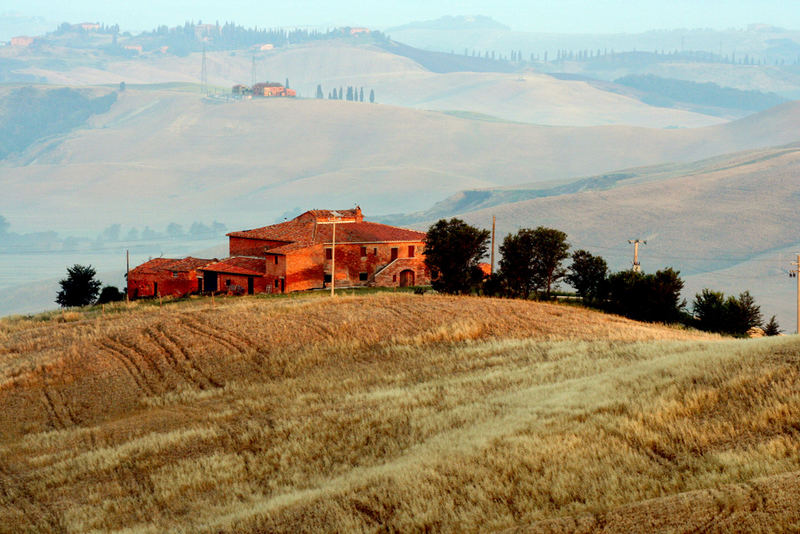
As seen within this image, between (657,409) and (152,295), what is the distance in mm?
66224

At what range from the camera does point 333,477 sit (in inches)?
781

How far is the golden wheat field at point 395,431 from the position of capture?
1599 cm

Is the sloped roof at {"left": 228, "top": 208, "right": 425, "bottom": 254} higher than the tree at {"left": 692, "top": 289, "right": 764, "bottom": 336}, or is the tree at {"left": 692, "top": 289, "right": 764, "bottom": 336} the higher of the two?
the sloped roof at {"left": 228, "top": 208, "right": 425, "bottom": 254}

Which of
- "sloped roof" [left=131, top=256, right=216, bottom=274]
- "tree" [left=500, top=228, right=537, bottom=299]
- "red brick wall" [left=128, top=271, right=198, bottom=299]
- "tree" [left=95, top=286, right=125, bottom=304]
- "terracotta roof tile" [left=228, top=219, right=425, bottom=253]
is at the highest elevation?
"terracotta roof tile" [left=228, top=219, right=425, bottom=253]

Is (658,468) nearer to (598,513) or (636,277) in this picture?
(598,513)

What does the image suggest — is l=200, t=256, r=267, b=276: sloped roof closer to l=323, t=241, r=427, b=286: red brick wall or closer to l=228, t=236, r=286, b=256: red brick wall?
l=228, t=236, r=286, b=256: red brick wall

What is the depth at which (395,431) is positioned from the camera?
22906 mm

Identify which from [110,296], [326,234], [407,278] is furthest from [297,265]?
[110,296]

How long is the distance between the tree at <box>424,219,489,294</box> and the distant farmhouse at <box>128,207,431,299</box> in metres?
10.6

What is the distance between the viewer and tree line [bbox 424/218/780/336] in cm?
5934

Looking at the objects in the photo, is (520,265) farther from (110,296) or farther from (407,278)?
(110,296)

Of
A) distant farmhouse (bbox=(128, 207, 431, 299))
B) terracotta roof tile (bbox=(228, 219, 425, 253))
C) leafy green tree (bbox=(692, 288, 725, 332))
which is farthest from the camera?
terracotta roof tile (bbox=(228, 219, 425, 253))

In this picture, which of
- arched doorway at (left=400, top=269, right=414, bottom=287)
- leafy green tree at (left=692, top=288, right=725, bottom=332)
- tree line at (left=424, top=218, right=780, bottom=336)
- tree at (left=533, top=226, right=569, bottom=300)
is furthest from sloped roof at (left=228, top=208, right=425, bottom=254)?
leafy green tree at (left=692, top=288, right=725, bottom=332)

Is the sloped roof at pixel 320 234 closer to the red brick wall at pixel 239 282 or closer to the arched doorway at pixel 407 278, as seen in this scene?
the red brick wall at pixel 239 282
